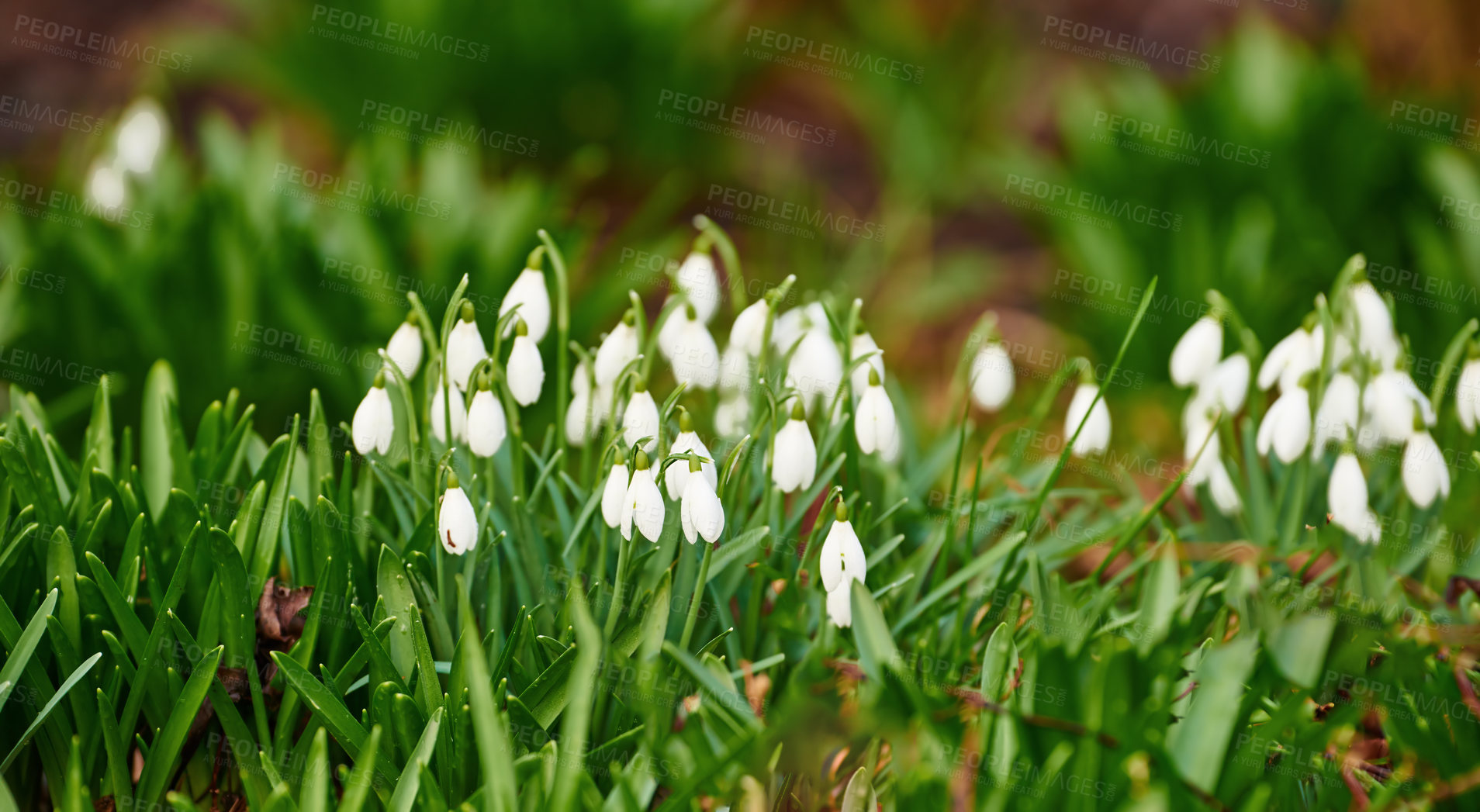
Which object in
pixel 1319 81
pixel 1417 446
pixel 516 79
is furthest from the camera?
pixel 516 79

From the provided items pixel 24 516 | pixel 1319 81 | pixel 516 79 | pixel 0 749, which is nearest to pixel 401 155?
pixel 516 79

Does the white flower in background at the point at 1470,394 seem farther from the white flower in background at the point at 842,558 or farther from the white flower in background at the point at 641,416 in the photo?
the white flower in background at the point at 641,416

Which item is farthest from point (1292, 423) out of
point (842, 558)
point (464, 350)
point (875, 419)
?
point (464, 350)

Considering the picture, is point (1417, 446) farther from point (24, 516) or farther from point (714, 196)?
point (714, 196)

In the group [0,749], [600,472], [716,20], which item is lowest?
[0,749]

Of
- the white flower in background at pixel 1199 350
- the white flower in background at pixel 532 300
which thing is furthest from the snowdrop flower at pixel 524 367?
the white flower in background at pixel 1199 350

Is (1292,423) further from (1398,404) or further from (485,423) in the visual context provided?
(485,423)

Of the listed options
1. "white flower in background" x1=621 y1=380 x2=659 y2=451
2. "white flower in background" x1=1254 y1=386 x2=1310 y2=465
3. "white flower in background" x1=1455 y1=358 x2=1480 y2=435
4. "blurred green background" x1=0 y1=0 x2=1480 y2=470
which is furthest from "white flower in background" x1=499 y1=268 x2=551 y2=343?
"white flower in background" x1=1455 y1=358 x2=1480 y2=435
